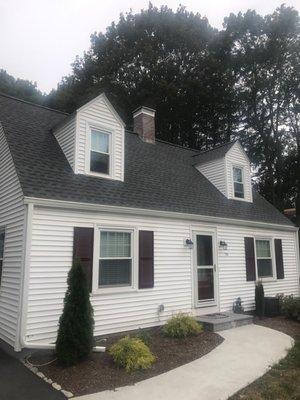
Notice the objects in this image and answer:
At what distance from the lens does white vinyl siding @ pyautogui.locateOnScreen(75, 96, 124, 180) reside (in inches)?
385

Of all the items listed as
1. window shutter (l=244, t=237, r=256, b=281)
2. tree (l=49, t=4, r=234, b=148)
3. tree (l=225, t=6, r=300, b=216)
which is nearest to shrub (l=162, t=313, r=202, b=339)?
window shutter (l=244, t=237, r=256, b=281)

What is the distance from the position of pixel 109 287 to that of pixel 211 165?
25.5ft

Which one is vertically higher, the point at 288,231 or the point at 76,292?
the point at 288,231

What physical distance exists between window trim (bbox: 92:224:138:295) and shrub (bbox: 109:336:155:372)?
2.04 m

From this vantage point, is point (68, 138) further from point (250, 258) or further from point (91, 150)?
point (250, 258)

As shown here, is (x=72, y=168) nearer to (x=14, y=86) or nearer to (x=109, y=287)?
(x=109, y=287)

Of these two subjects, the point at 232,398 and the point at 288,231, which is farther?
the point at 288,231

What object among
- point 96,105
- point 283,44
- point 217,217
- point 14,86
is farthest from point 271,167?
point 14,86

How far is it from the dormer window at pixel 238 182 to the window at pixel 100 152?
6.25m

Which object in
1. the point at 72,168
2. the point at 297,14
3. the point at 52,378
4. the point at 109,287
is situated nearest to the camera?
the point at 52,378

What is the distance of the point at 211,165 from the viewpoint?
14.6 metres

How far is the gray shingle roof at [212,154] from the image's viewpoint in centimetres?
1457

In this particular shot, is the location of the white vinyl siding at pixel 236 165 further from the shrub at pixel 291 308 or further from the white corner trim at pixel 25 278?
the white corner trim at pixel 25 278

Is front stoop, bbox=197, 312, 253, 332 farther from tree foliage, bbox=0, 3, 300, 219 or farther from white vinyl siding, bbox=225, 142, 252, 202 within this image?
tree foliage, bbox=0, 3, 300, 219
